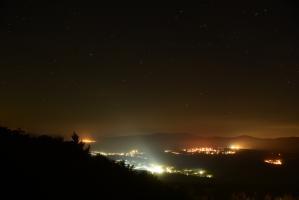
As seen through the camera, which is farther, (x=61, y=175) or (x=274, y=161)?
(x=274, y=161)

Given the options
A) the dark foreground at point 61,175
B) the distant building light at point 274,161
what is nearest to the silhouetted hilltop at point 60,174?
the dark foreground at point 61,175

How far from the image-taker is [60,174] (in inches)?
549

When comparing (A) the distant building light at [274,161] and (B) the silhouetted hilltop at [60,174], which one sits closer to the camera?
(B) the silhouetted hilltop at [60,174]

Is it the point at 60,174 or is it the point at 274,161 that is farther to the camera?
the point at 274,161

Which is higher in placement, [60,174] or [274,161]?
[274,161]

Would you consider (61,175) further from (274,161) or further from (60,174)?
(274,161)

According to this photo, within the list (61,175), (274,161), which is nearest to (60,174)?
(61,175)

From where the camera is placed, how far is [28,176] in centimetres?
1249

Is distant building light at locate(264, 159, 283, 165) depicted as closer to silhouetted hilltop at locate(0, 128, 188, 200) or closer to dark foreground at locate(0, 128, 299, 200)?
dark foreground at locate(0, 128, 299, 200)

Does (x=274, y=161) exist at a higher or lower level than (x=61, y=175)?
higher

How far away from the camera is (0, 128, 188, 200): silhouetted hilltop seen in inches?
470

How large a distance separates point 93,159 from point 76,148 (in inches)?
36.6

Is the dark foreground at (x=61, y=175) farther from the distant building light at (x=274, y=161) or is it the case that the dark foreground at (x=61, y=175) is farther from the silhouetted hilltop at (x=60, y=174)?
the distant building light at (x=274, y=161)

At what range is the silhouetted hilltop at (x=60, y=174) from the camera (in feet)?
39.2
